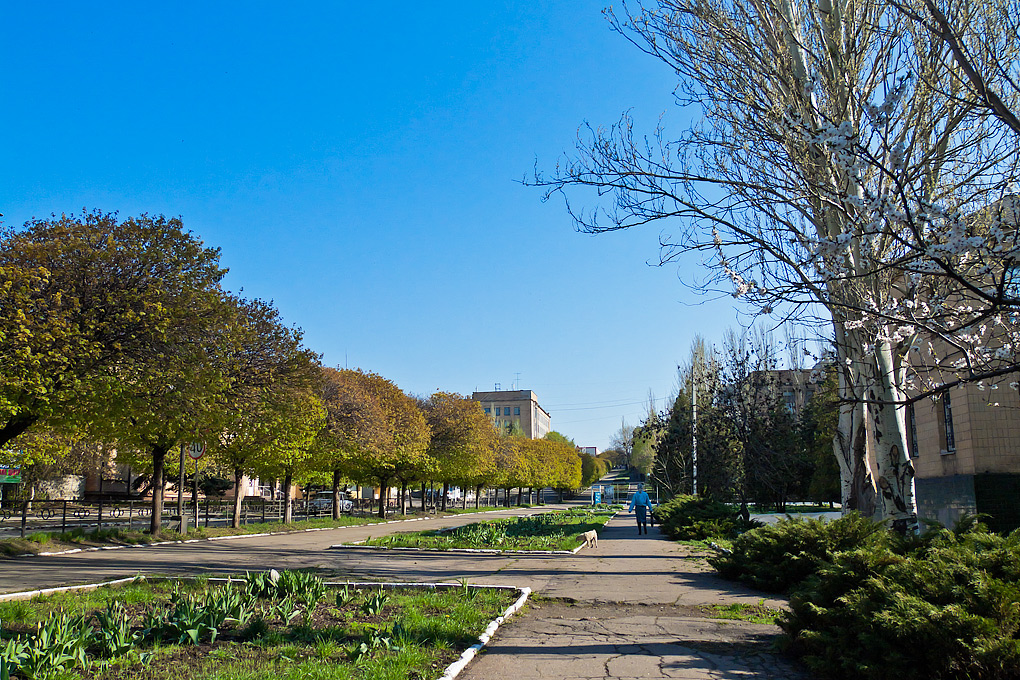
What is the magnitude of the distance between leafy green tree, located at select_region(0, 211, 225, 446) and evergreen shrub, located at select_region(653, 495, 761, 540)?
16.0 m

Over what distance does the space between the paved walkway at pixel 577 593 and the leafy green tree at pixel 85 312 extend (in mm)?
3574

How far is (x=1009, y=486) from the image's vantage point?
1748 cm

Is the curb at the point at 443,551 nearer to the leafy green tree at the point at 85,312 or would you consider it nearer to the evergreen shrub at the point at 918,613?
the leafy green tree at the point at 85,312

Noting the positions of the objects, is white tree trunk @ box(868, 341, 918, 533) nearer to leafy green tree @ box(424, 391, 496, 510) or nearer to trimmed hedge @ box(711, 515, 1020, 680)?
trimmed hedge @ box(711, 515, 1020, 680)

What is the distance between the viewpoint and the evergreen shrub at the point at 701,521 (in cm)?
2233

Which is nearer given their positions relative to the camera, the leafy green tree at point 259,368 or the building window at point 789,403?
the leafy green tree at point 259,368

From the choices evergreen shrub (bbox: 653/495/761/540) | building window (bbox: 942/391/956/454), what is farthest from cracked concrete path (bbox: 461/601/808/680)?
building window (bbox: 942/391/956/454)

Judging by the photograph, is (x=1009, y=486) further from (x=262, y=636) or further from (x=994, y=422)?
(x=262, y=636)

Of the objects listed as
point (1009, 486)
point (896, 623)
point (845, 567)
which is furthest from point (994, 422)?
point (896, 623)

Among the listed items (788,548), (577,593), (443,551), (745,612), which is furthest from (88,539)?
(788,548)

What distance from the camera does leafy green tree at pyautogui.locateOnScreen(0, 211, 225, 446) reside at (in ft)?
46.3

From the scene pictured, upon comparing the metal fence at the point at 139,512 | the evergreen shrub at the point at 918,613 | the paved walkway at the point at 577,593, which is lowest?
the metal fence at the point at 139,512

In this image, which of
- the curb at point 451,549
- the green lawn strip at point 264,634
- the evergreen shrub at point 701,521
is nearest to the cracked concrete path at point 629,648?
the green lawn strip at point 264,634

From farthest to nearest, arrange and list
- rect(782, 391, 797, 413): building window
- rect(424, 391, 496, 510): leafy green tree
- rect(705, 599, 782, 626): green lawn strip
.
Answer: rect(424, 391, 496, 510): leafy green tree < rect(782, 391, 797, 413): building window < rect(705, 599, 782, 626): green lawn strip
